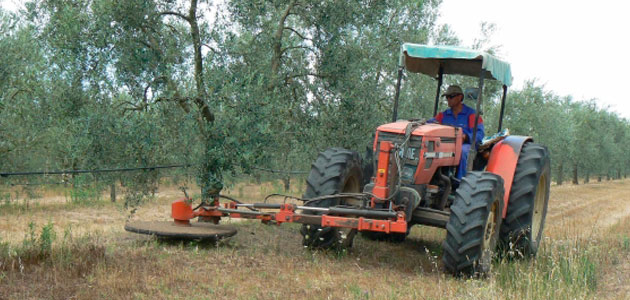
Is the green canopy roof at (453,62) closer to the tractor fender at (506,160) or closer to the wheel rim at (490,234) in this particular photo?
the tractor fender at (506,160)

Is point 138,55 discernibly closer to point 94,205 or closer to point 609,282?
point 609,282

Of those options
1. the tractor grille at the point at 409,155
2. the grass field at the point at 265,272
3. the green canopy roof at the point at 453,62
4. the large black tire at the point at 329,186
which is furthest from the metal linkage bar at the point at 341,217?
the green canopy roof at the point at 453,62

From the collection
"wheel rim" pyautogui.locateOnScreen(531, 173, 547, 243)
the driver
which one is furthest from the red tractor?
"wheel rim" pyautogui.locateOnScreen(531, 173, 547, 243)

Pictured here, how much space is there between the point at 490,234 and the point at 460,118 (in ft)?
5.85

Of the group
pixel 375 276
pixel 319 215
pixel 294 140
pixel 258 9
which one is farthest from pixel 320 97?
pixel 375 276

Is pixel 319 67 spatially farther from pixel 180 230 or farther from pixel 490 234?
pixel 490 234

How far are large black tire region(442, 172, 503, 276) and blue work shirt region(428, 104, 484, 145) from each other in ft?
4.00

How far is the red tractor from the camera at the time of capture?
582 centimetres

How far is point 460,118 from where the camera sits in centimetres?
747

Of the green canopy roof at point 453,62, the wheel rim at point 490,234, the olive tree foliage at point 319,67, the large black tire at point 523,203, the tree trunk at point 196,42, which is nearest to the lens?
the wheel rim at point 490,234

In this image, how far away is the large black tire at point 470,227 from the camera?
18.7 ft

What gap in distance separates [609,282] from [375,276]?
2533 millimetres

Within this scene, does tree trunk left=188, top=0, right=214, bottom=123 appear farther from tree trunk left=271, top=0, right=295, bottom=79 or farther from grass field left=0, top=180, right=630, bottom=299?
grass field left=0, top=180, right=630, bottom=299

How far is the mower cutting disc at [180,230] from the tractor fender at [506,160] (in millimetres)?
3570
